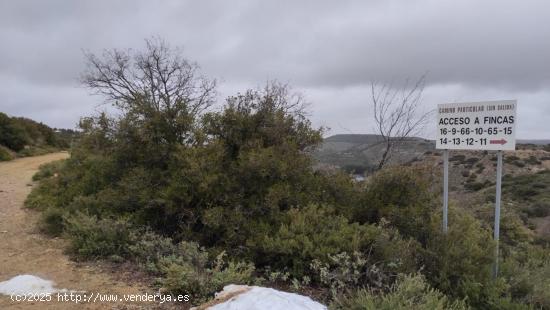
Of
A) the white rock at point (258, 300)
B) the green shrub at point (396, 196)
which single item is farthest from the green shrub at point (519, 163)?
the white rock at point (258, 300)

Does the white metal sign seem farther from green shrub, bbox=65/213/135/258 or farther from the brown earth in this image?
green shrub, bbox=65/213/135/258

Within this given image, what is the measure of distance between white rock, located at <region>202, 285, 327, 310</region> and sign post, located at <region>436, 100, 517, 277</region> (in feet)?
10.1

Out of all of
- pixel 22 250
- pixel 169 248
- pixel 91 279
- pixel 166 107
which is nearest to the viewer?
pixel 91 279

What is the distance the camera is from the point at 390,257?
5.34 meters

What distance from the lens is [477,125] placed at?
6207 millimetres

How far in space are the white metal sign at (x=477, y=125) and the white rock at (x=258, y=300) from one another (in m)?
3.51

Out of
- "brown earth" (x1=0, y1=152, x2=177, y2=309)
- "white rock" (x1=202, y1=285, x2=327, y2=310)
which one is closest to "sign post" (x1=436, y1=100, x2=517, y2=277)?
"white rock" (x1=202, y1=285, x2=327, y2=310)

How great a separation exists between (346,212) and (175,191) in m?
2.74

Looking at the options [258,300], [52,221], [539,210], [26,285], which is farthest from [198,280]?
[539,210]

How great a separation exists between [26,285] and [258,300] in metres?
2.89

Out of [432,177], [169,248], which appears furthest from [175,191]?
[432,177]

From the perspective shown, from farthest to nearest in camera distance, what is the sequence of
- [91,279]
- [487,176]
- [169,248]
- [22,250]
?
[487,176] < [22,250] < [169,248] < [91,279]

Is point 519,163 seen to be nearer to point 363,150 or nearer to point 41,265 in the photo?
point 363,150

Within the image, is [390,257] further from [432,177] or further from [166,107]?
[166,107]
